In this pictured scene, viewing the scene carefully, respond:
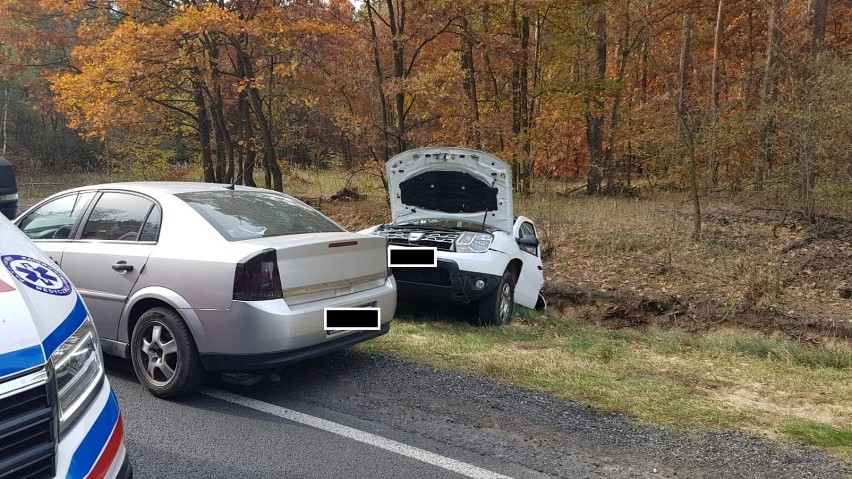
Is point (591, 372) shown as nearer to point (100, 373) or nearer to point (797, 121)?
point (100, 373)

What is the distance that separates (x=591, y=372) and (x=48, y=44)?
23.0 metres

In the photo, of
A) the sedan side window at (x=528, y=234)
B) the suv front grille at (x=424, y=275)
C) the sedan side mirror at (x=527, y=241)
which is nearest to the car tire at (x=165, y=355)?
the suv front grille at (x=424, y=275)

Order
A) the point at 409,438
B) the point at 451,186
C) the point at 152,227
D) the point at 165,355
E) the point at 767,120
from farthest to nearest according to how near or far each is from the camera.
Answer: the point at 767,120 < the point at 451,186 < the point at 152,227 < the point at 165,355 < the point at 409,438

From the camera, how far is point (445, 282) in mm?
6605

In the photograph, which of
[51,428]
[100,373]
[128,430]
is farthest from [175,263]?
[51,428]

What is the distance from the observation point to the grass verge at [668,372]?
4055mm

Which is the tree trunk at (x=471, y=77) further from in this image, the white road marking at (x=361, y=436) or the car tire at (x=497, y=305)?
the white road marking at (x=361, y=436)

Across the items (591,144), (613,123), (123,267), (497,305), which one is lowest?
(497,305)

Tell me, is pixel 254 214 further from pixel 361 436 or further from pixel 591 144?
pixel 591 144

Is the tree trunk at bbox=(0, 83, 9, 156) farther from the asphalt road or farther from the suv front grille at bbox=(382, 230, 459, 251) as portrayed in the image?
the asphalt road

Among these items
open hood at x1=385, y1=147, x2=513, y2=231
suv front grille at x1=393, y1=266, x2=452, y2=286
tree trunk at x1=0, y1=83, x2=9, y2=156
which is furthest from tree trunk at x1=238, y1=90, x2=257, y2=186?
tree trunk at x1=0, y1=83, x2=9, y2=156

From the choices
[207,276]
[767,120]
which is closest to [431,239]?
[207,276]

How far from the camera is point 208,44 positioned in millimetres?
15641

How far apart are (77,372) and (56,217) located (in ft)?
12.5
